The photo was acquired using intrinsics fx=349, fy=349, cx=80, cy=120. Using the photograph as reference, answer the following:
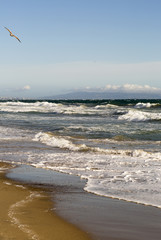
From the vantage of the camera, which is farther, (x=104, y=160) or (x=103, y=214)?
(x=104, y=160)

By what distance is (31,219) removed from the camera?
5602 millimetres

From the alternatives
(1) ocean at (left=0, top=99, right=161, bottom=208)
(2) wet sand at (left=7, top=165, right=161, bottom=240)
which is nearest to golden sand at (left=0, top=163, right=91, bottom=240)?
(2) wet sand at (left=7, top=165, right=161, bottom=240)

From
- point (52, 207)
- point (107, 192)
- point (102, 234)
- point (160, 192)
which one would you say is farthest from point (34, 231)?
point (160, 192)

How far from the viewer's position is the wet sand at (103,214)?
5.16 metres

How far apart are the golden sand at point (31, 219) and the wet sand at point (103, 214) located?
0.66 ft

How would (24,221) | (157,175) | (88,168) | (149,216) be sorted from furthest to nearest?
(88,168) < (157,175) < (149,216) < (24,221)

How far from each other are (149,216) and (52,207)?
5.83 feet

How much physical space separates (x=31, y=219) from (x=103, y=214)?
1276mm

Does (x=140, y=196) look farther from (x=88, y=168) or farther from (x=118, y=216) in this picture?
(x=88, y=168)

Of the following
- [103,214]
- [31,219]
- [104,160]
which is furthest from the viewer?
[104,160]

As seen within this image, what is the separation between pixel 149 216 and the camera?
19.5 ft

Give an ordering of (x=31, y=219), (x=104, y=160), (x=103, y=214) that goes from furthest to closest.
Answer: (x=104, y=160)
(x=103, y=214)
(x=31, y=219)

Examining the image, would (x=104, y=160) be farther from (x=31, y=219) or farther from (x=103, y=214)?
(x=31, y=219)

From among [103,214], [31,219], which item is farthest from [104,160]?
[31,219]
